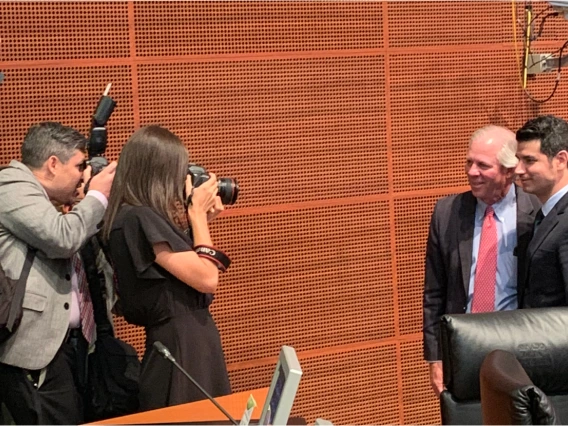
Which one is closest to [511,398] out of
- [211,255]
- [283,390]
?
[283,390]

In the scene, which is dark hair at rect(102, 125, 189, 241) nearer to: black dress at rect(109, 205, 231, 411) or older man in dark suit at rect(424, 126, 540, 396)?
black dress at rect(109, 205, 231, 411)

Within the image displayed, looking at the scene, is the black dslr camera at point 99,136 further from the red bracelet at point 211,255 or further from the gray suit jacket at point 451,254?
the gray suit jacket at point 451,254

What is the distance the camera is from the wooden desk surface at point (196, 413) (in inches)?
117

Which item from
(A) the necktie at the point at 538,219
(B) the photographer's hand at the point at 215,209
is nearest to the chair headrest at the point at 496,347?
(A) the necktie at the point at 538,219

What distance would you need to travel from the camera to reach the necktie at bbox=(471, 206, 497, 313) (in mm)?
3766

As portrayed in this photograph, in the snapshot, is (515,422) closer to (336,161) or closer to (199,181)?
(199,181)

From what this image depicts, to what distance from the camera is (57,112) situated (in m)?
4.11

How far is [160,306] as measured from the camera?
3436 millimetres

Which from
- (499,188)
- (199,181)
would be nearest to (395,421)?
(499,188)

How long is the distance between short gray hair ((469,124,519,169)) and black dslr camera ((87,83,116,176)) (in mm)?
1408

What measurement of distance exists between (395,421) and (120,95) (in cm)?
210

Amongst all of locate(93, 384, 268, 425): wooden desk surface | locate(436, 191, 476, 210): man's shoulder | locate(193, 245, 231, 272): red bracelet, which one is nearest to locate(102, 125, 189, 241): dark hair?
locate(193, 245, 231, 272): red bracelet

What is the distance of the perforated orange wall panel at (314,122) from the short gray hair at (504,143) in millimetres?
1000

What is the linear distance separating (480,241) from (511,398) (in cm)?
177
